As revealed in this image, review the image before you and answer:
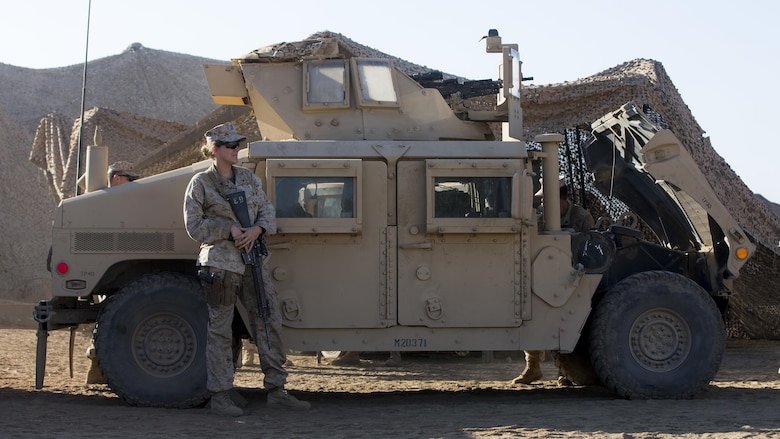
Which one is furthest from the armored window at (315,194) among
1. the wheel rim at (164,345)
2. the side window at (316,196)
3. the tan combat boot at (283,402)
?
the tan combat boot at (283,402)

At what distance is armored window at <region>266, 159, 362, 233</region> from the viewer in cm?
741

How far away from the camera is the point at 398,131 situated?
26.1ft

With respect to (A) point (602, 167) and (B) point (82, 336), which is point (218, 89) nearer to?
(A) point (602, 167)

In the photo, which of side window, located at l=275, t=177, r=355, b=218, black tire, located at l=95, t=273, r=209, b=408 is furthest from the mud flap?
side window, located at l=275, t=177, r=355, b=218

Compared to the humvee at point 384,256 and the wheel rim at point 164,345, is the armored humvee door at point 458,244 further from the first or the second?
the wheel rim at point 164,345

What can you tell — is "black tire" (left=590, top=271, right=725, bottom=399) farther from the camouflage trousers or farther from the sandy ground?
the camouflage trousers

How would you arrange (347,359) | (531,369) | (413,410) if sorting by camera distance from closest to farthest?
(413,410) → (531,369) → (347,359)

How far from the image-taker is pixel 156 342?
7.30 meters

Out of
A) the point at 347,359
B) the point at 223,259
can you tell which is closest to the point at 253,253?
the point at 223,259

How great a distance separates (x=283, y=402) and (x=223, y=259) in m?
1.12

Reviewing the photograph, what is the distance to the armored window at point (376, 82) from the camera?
→ 7.88m

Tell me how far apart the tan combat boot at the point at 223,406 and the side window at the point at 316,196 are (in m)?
1.34

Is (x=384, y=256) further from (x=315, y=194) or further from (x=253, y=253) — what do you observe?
(x=253, y=253)

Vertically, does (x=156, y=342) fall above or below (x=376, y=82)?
below
